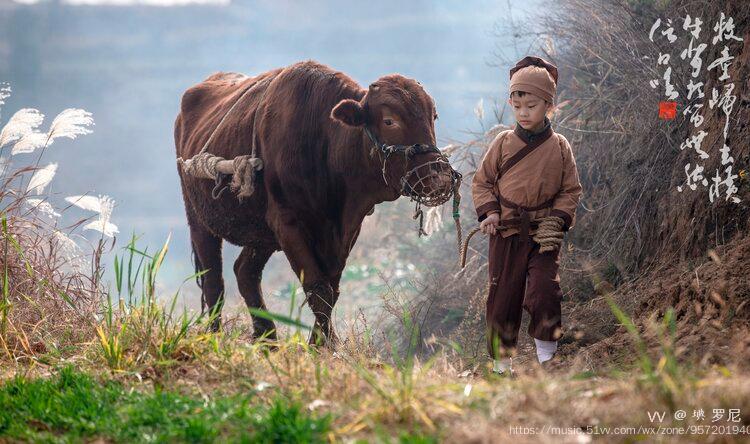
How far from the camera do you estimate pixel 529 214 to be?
4848 millimetres

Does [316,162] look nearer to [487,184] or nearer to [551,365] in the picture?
[487,184]

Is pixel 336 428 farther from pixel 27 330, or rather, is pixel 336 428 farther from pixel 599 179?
pixel 599 179

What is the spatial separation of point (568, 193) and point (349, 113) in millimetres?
1559

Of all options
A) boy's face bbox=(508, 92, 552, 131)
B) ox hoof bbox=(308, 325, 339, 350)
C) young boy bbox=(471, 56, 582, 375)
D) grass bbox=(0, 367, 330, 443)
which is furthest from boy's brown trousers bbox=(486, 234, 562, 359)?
grass bbox=(0, 367, 330, 443)

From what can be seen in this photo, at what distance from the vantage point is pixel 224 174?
673 cm

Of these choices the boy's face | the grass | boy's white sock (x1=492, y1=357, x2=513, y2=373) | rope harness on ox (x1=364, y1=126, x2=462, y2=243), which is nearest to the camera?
the grass

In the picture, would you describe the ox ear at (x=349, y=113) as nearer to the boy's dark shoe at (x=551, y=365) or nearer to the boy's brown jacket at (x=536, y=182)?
the boy's brown jacket at (x=536, y=182)

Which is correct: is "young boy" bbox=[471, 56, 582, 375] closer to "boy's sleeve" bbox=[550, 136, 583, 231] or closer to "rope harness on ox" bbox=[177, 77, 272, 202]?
"boy's sleeve" bbox=[550, 136, 583, 231]

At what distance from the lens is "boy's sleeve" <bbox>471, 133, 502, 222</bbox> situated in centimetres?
495

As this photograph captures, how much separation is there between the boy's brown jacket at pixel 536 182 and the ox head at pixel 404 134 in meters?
0.39

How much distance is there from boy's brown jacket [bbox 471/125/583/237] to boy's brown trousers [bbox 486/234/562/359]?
116 mm

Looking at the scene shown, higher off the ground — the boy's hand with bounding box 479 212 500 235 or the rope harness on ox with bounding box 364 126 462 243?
the rope harness on ox with bounding box 364 126 462 243

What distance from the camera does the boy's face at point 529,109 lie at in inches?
191

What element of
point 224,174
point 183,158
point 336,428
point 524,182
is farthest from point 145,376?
point 183,158
